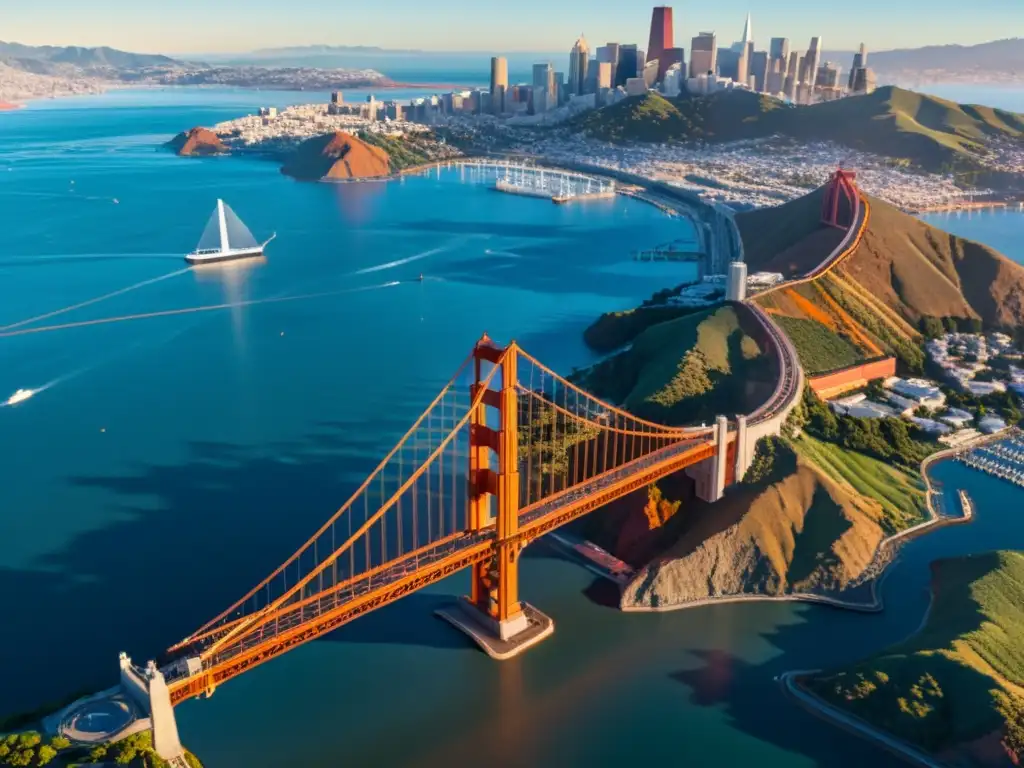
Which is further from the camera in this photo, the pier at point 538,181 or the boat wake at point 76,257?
the pier at point 538,181

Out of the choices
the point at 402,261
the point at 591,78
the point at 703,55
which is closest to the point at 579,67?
the point at 591,78

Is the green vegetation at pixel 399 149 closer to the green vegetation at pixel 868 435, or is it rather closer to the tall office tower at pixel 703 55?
the tall office tower at pixel 703 55

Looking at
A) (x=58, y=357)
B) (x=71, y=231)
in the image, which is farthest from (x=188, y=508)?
(x=71, y=231)

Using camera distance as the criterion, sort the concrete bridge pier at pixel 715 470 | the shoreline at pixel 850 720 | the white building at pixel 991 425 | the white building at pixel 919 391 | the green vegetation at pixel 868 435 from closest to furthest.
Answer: the shoreline at pixel 850 720 → the concrete bridge pier at pixel 715 470 → the green vegetation at pixel 868 435 → the white building at pixel 991 425 → the white building at pixel 919 391

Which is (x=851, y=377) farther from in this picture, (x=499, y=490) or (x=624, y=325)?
(x=499, y=490)

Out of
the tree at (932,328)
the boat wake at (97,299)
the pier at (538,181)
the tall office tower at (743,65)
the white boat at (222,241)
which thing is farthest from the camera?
the tall office tower at (743,65)

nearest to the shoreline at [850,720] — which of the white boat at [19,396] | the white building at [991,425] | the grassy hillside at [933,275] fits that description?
the white building at [991,425]
